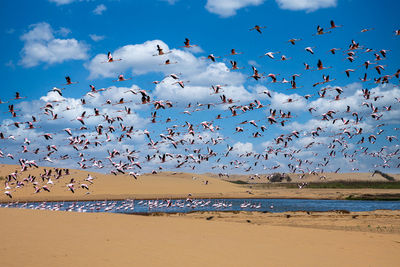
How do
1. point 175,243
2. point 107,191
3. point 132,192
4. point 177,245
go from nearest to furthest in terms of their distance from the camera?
1. point 177,245
2. point 175,243
3. point 107,191
4. point 132,192

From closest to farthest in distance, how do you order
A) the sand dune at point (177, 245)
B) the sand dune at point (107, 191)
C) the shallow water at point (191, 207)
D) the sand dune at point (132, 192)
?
the sand dune at point (177, 245) < the shallow water at point (191, 207) < the sand dune at point (107, 191) < the sand dune at point (132, 192)

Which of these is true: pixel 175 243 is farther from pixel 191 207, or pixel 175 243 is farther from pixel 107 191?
pixel 107 191

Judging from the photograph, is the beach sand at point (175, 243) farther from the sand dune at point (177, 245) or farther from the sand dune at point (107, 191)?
the sand dune at point (107, 191)

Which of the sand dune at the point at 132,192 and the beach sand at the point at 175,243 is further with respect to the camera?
the sand dune at the point at 132,192

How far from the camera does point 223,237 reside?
51.5 feet

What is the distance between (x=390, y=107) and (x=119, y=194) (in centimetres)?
4763

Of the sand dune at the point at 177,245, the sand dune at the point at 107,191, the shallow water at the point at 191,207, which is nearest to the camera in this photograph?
the sand dune at the point at 177,245

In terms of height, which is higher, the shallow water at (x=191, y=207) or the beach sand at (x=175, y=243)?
the beach sand at (x=175, y=243)

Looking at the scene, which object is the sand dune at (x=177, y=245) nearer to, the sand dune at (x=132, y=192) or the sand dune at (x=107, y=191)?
the sand dune at (x=107, y=191)

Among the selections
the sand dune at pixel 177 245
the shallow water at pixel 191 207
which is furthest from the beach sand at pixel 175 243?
the shallow water at pixel 191 207

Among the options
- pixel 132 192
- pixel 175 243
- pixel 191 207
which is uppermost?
pixel 175 243

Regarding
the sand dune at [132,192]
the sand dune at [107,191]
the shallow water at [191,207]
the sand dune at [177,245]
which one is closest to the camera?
the sand dune at [177,245]

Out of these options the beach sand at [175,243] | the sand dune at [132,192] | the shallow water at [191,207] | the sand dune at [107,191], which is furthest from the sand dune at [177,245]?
the sand dune at [132,192]

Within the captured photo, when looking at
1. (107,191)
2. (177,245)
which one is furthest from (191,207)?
(107,191)
